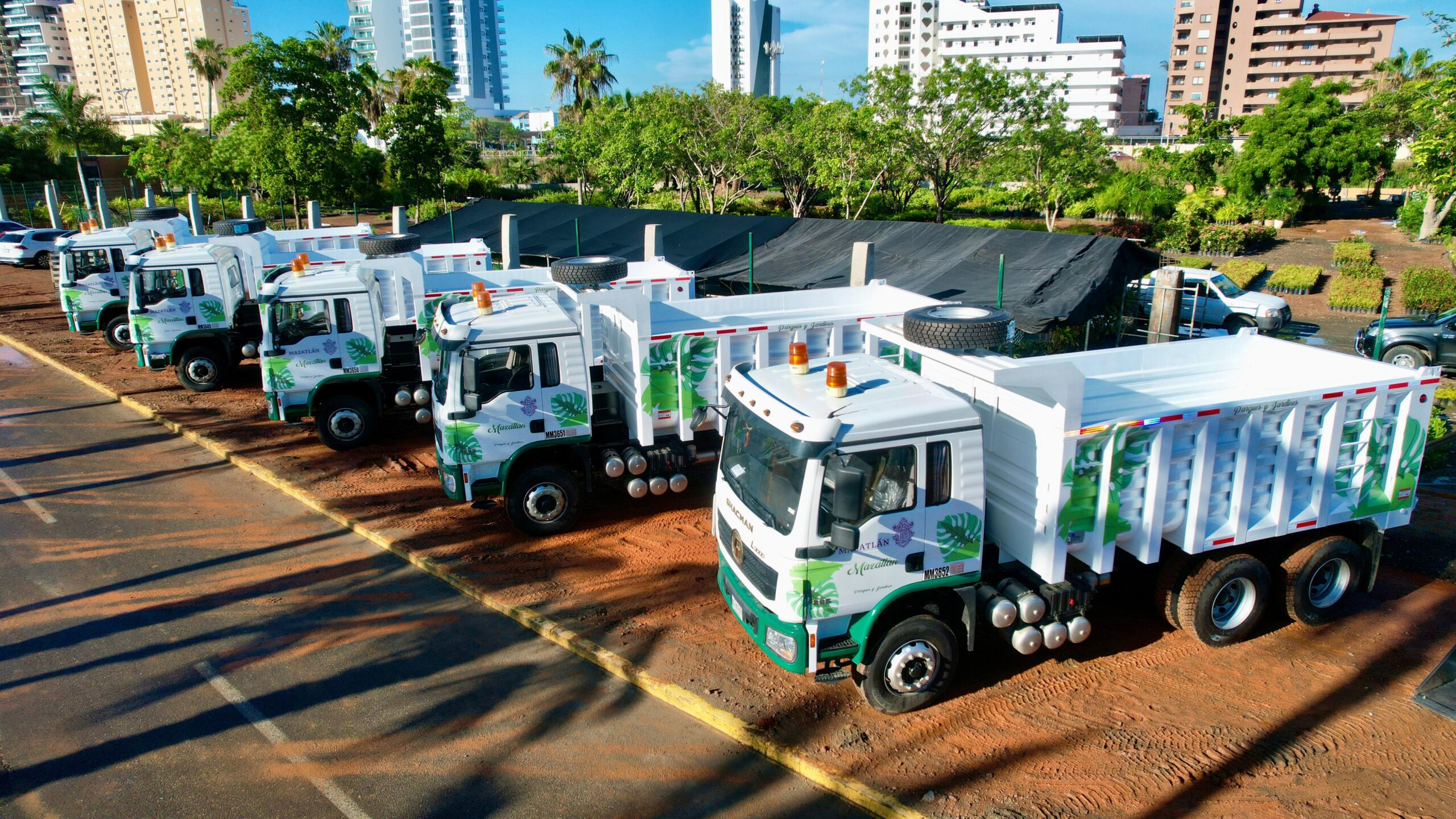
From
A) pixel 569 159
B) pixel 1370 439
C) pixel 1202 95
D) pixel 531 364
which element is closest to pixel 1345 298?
pixel 1370 439

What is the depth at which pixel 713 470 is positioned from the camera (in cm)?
1166

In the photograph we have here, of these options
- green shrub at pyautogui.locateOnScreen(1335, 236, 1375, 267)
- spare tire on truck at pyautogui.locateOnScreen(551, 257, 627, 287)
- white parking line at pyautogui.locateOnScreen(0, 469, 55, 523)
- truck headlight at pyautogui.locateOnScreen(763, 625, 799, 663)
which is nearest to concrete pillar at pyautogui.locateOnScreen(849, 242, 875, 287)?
spare tire on truck at pyautogui.locateOnScreen(551, 257, 627, 287)

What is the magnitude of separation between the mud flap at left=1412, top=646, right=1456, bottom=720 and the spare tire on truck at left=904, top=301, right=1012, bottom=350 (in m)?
3.86

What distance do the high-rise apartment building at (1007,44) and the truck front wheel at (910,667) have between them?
102 metres

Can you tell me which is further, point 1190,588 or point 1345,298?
point 1345,298

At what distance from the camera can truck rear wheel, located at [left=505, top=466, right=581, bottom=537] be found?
9.43 metres

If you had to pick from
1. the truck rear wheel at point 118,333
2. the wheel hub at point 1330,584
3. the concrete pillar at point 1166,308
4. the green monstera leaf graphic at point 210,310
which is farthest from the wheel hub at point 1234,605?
the truck rear wheel at point 118,333

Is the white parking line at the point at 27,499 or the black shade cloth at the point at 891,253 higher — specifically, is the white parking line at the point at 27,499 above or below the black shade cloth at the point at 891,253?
below

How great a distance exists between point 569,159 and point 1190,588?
35.0 metres

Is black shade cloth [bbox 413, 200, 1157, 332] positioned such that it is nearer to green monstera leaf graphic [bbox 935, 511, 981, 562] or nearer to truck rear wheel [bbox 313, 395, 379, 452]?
green monstera leaf graphic [bbox 935, 511, 981, 562]

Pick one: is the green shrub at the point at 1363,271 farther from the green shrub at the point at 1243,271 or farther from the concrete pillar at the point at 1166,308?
the concrete pillar at the point at 1166,308

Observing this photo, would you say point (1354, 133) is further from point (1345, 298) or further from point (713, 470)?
point (713, 470)

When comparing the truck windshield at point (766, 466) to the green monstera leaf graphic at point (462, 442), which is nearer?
the truck windshield at point (766, 466)

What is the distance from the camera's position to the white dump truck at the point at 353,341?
1199 cm
